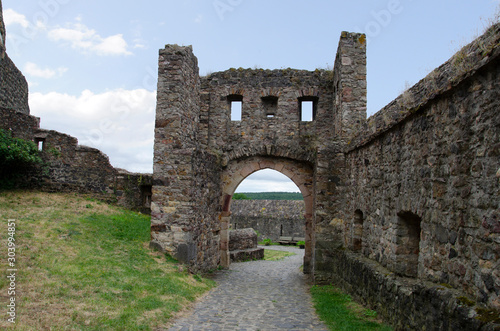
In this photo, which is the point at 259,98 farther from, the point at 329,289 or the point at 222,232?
the point at 329,289

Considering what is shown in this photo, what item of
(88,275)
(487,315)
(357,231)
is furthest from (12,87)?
(487,315)

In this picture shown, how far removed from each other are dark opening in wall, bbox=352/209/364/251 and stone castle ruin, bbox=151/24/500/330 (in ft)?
0.13

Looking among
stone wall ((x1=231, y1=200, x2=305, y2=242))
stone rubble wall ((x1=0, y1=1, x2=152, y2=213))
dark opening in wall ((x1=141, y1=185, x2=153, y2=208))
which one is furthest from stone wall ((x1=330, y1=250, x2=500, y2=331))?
stone wall ((x1=231, y1=200, x2=305, y2=242))

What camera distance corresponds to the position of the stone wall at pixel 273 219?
96.4 feet

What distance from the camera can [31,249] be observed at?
746 centimetres

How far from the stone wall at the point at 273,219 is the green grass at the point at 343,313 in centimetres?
2017

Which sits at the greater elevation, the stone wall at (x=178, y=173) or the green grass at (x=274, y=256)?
the stone wall at (x=178, y=173)

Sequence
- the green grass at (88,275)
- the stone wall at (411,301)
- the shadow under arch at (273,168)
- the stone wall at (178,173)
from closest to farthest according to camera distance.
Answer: the stone wall at (411,301)
the green grass at (88,275)
the stone wall at (178,173)
the shadow under arch at (273,168)

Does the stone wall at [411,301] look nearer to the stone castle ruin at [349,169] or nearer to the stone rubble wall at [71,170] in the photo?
the stone castle ruin at [349,169]

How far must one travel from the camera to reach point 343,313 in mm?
7039

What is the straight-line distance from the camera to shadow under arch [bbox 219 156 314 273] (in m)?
12.7

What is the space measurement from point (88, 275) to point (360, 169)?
618 cm

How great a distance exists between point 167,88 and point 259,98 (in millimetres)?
3500

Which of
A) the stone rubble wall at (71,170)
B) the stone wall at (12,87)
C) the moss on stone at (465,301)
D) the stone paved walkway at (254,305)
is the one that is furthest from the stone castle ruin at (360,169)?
the stone wall at (12,87)
